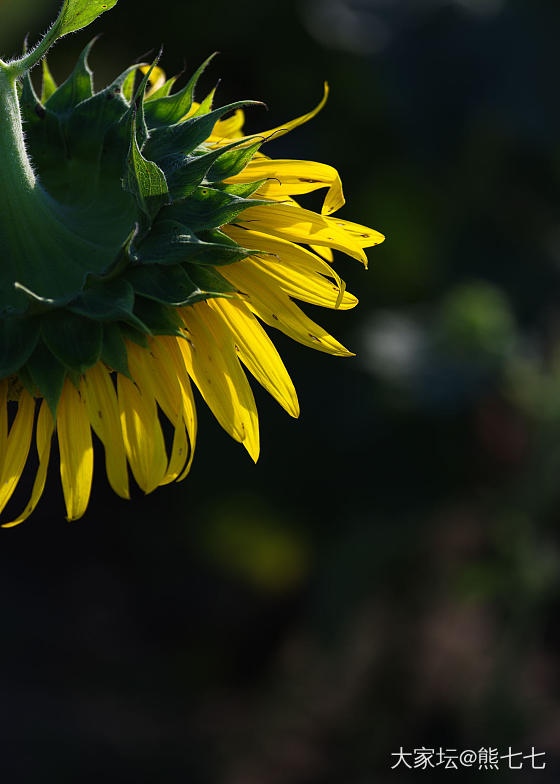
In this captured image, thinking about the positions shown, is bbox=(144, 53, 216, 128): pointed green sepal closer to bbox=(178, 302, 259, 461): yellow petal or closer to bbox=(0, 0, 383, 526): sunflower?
bbox=(0, 0, 383, 526): sunflower

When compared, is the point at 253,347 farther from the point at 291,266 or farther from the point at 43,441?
the point at 43,441

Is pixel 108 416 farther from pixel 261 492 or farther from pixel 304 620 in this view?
pixel 304 620

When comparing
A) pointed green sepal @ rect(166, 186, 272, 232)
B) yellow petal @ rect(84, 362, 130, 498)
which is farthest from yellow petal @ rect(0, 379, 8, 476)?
pointed green sepal @ rect(166, 186, 272, 232)

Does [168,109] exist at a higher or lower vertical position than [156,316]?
higher

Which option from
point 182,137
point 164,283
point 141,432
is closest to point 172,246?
point 164,283

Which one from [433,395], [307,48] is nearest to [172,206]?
[433,395]
